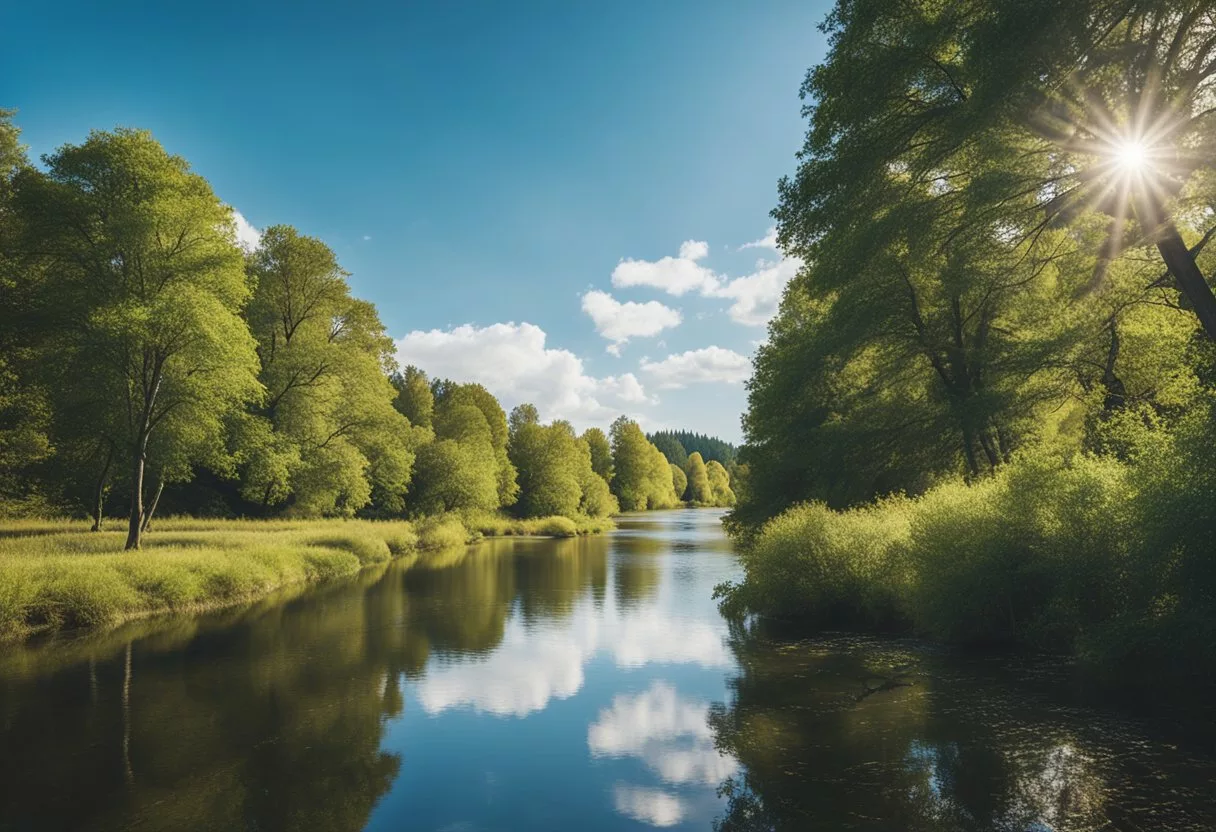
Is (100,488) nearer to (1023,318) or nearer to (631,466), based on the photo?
(1023,318)

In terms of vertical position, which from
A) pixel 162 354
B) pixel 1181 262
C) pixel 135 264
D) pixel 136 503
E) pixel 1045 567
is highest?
pixel 135 264

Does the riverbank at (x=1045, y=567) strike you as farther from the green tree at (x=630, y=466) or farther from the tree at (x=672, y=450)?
the tree at (x=672, y=450)

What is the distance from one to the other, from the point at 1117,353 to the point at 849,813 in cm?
1875

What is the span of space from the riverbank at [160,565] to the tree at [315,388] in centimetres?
246

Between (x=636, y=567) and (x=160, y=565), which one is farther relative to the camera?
(x=636, y=567)

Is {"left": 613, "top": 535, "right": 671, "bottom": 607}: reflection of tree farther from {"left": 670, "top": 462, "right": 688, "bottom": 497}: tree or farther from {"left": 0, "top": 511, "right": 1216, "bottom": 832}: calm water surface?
{"left": 670, "top": 462, "right": 688, "bottom": 497}: tree

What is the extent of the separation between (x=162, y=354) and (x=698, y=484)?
133 m

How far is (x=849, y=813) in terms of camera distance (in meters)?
7.96

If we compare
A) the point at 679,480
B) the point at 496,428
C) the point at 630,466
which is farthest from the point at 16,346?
the point at 679,480

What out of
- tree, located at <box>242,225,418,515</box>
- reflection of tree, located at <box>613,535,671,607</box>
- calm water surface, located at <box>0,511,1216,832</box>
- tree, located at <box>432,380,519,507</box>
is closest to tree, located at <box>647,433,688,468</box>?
tree, located at <box>432,380,519,507</box>

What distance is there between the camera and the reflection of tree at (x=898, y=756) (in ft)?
26.0

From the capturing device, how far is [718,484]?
159 m

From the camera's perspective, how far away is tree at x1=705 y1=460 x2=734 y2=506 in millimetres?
153500

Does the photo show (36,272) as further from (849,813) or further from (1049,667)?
(1049,667)
